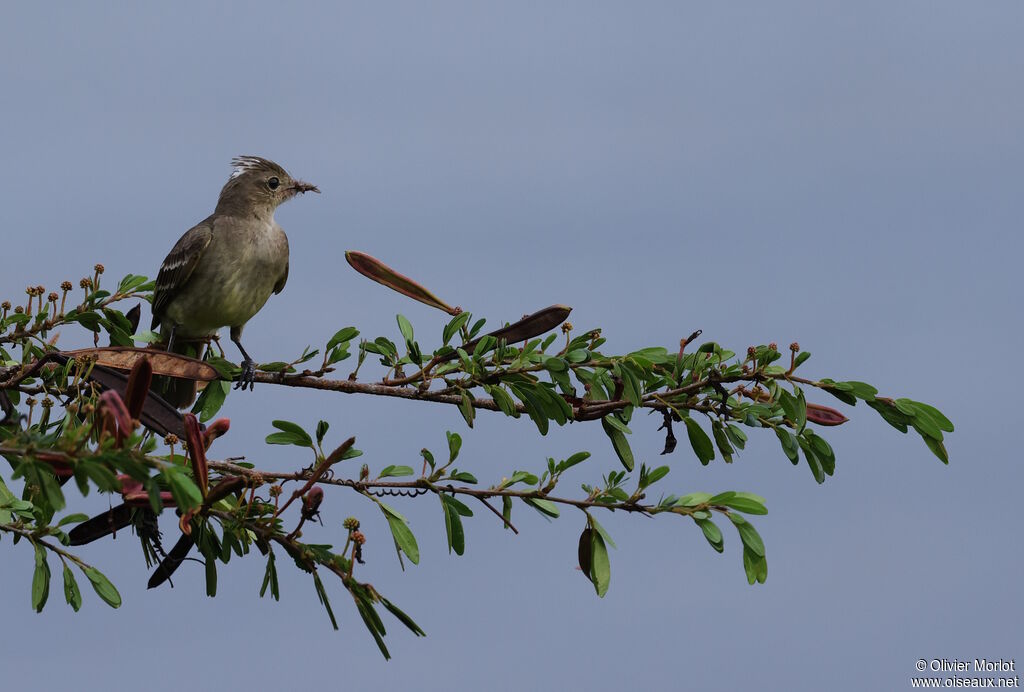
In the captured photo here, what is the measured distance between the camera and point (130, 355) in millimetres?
5785

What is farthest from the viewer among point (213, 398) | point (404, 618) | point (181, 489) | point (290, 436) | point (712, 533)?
point (213, 398)

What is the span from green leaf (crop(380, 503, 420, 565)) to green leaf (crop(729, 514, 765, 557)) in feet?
4.53

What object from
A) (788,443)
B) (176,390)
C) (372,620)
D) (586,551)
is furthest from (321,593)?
(176,390)

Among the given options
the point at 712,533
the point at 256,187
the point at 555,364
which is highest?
the point at 256,187

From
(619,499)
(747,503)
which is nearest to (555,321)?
(619,499)

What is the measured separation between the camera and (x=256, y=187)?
31.6 feet

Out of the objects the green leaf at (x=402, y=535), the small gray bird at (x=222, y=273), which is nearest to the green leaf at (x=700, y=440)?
the green leaf at (x=402, y=535)

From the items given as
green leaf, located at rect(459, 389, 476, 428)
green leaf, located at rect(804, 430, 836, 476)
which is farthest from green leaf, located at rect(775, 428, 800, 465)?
green leaf, located at rect(459, 389, 476, 428)

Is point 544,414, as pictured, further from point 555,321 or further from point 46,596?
point 46,596

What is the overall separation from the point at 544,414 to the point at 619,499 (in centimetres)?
65

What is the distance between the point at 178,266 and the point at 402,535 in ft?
14.2

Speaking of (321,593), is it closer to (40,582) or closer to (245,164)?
(40,582)

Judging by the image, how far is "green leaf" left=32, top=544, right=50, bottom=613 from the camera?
5.72 m

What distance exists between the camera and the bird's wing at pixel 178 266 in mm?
8742
